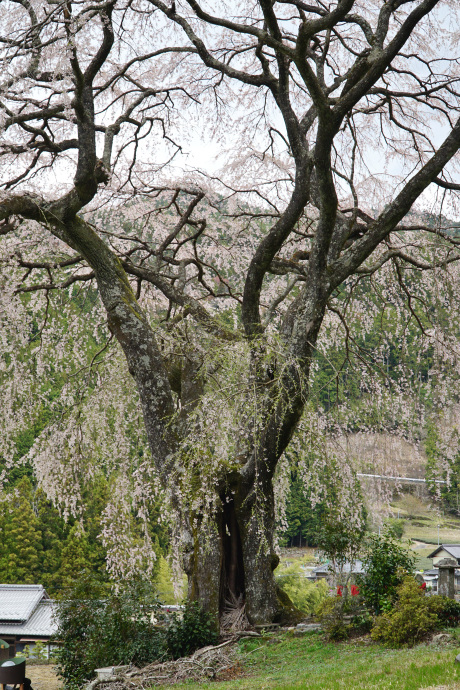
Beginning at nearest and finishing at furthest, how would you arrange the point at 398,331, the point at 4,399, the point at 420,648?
the point at 420,648 → the point at 4,399 → the point at 398,331

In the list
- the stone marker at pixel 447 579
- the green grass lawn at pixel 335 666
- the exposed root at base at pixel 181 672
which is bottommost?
the exposed root at base at pixel 181 672

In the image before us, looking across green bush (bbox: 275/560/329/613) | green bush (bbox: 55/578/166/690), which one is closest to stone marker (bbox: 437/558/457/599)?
green bush (bbox: 55/578/166/690)

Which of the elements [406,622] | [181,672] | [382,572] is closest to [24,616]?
[181,672]

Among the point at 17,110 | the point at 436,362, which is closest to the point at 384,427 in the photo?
the point at 436,362

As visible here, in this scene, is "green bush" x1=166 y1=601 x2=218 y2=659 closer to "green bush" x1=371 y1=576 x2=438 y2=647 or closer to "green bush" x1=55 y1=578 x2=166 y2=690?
"green bush" x1=55 y1=578 x2=166 y2=690

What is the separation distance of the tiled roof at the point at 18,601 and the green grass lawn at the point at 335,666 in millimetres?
13784

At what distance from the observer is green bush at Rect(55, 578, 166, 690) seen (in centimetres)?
577

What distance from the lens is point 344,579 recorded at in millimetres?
7250

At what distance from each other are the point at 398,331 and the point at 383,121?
320 centimetres

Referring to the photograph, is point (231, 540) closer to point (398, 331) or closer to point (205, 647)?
point (205, 647)

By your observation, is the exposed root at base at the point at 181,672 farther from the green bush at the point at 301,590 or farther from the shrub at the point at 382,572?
the green bush at the point at 301,590

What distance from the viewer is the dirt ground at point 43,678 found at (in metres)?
9.44

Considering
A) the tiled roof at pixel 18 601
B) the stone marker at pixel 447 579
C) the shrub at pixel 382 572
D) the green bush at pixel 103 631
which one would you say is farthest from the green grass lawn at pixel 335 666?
the tiled roof at pixel 18 601

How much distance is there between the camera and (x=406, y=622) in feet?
17.6
